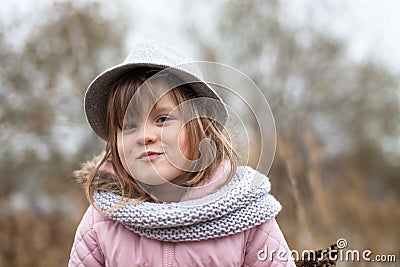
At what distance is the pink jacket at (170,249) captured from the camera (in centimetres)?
113

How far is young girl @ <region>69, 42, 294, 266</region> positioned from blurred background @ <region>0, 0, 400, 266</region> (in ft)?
4.13

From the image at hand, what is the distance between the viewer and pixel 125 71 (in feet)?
3.92

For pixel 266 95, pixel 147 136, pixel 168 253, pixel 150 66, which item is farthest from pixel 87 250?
pixel 266 95

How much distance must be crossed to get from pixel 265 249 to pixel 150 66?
0.44m

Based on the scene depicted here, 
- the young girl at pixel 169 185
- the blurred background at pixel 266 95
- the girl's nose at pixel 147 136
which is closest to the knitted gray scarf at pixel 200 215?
the young girl at pixel 169 185

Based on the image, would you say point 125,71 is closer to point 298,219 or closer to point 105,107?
point 105,107

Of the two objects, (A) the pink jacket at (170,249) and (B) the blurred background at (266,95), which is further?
(B) the blurred background at (266,95)

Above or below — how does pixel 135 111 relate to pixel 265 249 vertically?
above

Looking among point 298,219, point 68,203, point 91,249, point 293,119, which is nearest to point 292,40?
point 293,119

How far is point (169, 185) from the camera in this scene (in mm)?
1180

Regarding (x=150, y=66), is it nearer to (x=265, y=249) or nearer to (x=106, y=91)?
(x=106, y=91)

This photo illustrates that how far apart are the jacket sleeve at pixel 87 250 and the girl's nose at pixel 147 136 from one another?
23cm

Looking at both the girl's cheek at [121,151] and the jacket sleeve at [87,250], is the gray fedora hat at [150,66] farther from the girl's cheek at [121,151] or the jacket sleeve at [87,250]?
the jacket sleeve at [87,250]

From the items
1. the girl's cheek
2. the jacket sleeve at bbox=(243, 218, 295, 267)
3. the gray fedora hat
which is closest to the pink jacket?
the jacket sleeve at bbox=(243, 218, 295, 267)
